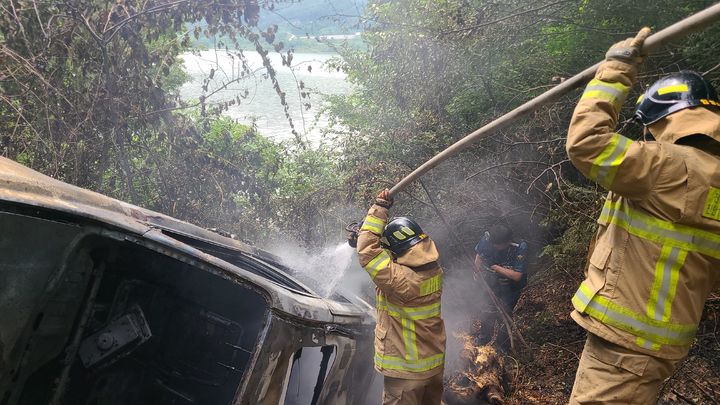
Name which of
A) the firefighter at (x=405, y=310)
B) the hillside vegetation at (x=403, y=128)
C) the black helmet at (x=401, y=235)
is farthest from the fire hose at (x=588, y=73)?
the hillside vegetation at (x=403, y=128)

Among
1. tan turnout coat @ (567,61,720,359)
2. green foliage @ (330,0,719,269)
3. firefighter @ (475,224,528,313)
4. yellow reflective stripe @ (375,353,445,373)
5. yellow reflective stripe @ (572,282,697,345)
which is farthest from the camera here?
firefighter @ (475,224,528,313)

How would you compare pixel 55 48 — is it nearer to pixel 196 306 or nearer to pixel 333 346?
pixel 196 306

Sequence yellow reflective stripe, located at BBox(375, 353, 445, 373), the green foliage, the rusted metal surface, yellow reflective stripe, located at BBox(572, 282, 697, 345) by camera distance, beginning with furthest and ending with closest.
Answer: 1. the green foliage
2. yellow reflective stripe, located at BBox(375, 353, 445, 373)
3. the rusted metal surface
4. yellow reflective stripe, located at BBox(572, 282, 697, 345)

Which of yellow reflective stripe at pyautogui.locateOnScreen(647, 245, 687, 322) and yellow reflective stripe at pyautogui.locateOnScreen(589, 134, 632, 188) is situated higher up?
yellow reflective stripe at pyautogui.locateOnScreen(589, 134, 632, 188)

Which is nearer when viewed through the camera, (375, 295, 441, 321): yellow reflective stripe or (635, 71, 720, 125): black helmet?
(635, 71, 720, 125): black helmet

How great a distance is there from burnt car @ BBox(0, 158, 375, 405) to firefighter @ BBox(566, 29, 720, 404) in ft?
5.02

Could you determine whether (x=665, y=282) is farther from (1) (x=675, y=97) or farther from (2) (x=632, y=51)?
(2) (x=632, y=51)

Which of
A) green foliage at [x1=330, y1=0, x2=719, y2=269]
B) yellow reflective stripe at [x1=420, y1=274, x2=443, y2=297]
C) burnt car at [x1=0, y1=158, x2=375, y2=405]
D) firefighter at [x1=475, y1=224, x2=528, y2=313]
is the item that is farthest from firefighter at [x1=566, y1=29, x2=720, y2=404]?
firefighter at [x1=475, y1=224, x2=528, y2=313]

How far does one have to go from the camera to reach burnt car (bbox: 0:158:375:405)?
2297 millimetres

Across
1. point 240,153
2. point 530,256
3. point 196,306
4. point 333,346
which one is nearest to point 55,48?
point 240,153

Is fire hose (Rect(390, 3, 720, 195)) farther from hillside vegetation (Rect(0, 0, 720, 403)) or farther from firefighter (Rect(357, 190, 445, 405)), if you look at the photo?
hillside vegetation (Rect(0, 0, 720, 403))

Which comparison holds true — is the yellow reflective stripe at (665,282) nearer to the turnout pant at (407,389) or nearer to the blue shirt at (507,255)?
the turnout pant at (407,389)

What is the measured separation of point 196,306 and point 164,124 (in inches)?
171

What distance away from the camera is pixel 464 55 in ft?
21.3
